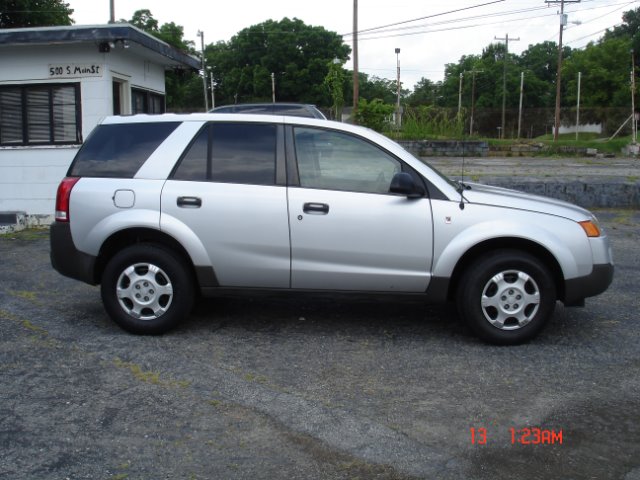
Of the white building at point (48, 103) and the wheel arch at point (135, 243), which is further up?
the white building at point (48, 103)

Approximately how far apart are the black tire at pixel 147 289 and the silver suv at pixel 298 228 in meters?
0.01

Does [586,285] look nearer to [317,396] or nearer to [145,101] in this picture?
[317,396]

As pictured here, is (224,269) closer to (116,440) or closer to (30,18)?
(116,440)

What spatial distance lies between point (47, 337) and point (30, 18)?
33.0 meters

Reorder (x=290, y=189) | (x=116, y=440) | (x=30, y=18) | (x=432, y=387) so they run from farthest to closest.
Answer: (x=30, y=18) → (x=290, y=189) → (x=432, y=387) → (x=116, y=440)

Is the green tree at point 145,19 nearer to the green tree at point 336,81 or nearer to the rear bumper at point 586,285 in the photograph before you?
the green tree at point 336,81

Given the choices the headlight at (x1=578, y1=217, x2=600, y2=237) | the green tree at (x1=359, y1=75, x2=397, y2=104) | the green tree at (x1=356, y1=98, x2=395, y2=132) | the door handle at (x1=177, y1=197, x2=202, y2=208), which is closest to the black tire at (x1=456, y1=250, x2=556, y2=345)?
the headlight at (x1=578, y1=217, x2=600, y2=237)

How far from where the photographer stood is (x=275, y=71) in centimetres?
8194

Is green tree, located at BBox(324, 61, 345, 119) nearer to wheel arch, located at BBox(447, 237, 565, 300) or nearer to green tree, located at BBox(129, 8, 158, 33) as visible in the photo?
wheel arch, located at BBox(447, 237, 565, 300)

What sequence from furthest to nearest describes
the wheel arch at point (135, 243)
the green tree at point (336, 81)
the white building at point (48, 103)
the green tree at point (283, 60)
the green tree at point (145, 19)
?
the green tree at point (283, 60) → the green tree at point (145, 19) → the green tree at point (336, 81) → the white building at point (48, 103) → the wheel arch at point (135, 243)

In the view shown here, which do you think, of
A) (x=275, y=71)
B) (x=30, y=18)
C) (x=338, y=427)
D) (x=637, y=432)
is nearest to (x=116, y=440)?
(x=338, y=427)

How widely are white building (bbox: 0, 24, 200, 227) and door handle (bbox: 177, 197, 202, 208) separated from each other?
7.01 metres

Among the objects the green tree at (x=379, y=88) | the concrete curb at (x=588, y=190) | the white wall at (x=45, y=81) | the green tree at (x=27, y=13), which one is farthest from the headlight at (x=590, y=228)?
the green tree at (x=379, y=88)

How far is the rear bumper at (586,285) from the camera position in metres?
5.38
